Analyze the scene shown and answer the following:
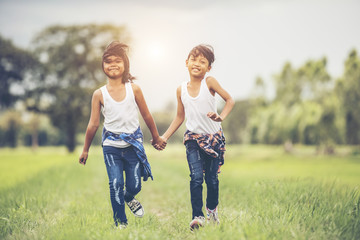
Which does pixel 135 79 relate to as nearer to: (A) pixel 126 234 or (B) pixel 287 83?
(A) pixel 126 234

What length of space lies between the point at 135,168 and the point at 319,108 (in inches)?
1032

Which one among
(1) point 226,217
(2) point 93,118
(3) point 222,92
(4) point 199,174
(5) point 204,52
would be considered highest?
(5) point 204,52

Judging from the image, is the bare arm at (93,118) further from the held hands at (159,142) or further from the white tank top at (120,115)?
the held hands at (159,142)

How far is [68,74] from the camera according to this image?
27953 millimetres

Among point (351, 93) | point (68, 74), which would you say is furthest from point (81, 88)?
point (351, 93)

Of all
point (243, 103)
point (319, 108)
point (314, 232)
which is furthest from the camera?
point (243, 103)

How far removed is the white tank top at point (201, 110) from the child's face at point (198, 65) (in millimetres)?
147

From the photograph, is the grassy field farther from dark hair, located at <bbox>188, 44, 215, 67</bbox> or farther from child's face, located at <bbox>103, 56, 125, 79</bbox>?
dark hair, located at <bbox>188, 44, 215, 67</bbox>

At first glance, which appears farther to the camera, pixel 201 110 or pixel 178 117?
pixel 178 117

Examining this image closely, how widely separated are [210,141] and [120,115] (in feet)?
3.63

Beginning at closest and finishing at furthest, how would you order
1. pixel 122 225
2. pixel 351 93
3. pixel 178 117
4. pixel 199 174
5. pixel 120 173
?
pixel 122 225, pixel 120 173, pixel 199 174, pixel 178 117, pixel 351 93

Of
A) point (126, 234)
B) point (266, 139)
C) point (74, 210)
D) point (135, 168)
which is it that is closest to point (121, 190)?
point (135, 168)

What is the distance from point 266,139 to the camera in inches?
1371

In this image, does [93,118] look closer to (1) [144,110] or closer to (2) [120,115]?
(2) [120,115]
